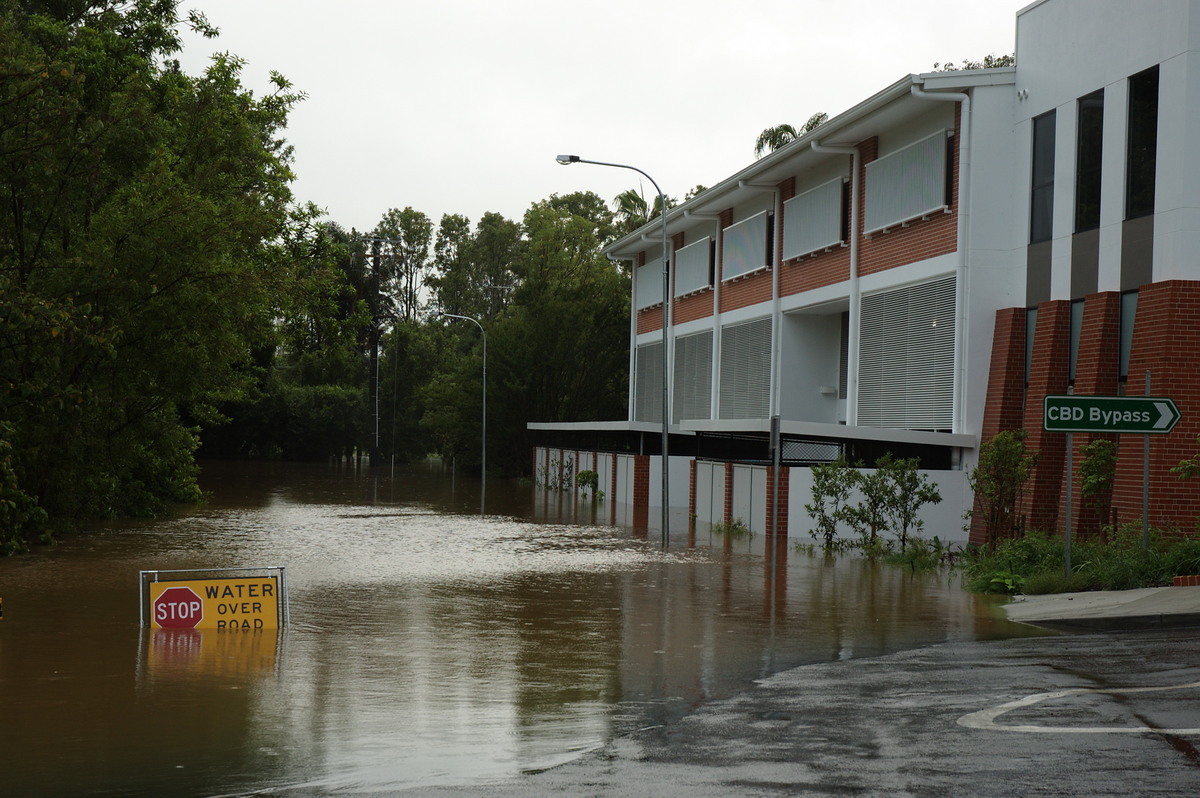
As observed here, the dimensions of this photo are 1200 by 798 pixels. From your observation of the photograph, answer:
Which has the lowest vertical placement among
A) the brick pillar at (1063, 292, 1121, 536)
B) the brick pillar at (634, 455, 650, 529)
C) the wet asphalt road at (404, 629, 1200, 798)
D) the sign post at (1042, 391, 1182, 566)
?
the brick pillar at (634, 455, 650, 529)

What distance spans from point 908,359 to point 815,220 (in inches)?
256

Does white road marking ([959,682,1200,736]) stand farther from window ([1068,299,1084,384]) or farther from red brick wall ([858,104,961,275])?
red brick wall ([858,104,961,275])

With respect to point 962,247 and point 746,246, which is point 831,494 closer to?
point 962,247

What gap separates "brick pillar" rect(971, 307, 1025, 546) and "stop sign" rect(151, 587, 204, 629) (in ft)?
51.4

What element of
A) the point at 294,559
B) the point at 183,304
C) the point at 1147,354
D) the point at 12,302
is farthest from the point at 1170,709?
the point at 183,304

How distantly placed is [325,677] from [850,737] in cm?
489

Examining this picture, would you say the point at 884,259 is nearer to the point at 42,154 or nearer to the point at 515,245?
the point at 42,154

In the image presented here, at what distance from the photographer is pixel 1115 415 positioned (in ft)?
54.1

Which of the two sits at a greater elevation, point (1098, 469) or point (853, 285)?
point (853, 285)

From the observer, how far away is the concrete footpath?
6.87 meters

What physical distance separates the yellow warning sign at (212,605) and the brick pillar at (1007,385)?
49.4ft

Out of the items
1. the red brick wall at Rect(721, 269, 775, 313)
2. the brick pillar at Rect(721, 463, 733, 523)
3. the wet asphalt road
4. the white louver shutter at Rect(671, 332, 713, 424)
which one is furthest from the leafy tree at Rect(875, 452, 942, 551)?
the white louver shutter at Rect(671, 332, 713, 424)

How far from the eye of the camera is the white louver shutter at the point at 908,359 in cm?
2583

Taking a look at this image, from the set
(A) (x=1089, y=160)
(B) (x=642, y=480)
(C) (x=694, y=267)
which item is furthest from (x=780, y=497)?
(C) (x=694, y=267)
